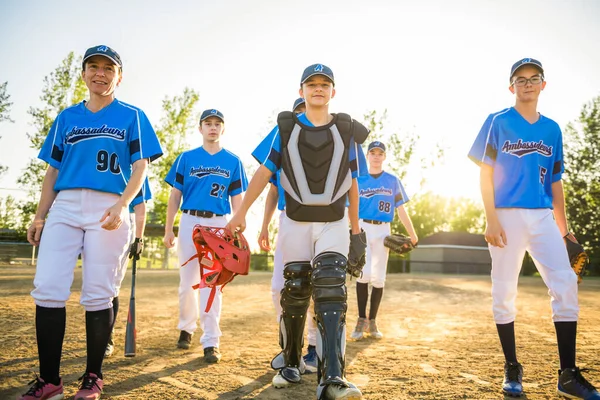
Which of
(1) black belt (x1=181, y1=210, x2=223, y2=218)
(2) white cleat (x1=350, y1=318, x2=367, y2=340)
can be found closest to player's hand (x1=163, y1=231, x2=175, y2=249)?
(1) black belt (x1=181, y1=210, x2=223, y2=218)

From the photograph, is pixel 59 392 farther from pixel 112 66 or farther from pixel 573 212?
pixel 573 212

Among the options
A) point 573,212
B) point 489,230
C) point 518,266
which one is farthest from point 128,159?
point 573,212

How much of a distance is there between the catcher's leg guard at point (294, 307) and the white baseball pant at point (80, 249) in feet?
4.29

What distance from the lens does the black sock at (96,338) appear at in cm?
339

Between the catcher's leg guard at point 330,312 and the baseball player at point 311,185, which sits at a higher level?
the baseball player at point 311,185

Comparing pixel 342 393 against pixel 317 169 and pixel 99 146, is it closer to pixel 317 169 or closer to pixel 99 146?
pixel 317 169

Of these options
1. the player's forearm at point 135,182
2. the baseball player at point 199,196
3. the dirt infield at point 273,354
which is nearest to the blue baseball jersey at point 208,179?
the baseball player at point 199,196

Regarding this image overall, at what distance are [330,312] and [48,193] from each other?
2322 mm

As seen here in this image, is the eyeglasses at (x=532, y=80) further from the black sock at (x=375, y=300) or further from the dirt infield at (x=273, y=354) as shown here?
the black sock at (x=375, y=300)

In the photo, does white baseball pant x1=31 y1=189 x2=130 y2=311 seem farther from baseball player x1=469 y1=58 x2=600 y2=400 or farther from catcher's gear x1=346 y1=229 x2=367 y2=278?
baseball player x1=469 y1=58 x2=600 y2=400

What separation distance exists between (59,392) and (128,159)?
5.73 ft

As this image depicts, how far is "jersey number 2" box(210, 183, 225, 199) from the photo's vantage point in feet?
18.0

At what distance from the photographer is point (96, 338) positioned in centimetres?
341

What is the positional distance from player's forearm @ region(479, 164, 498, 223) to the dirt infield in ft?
4.58
